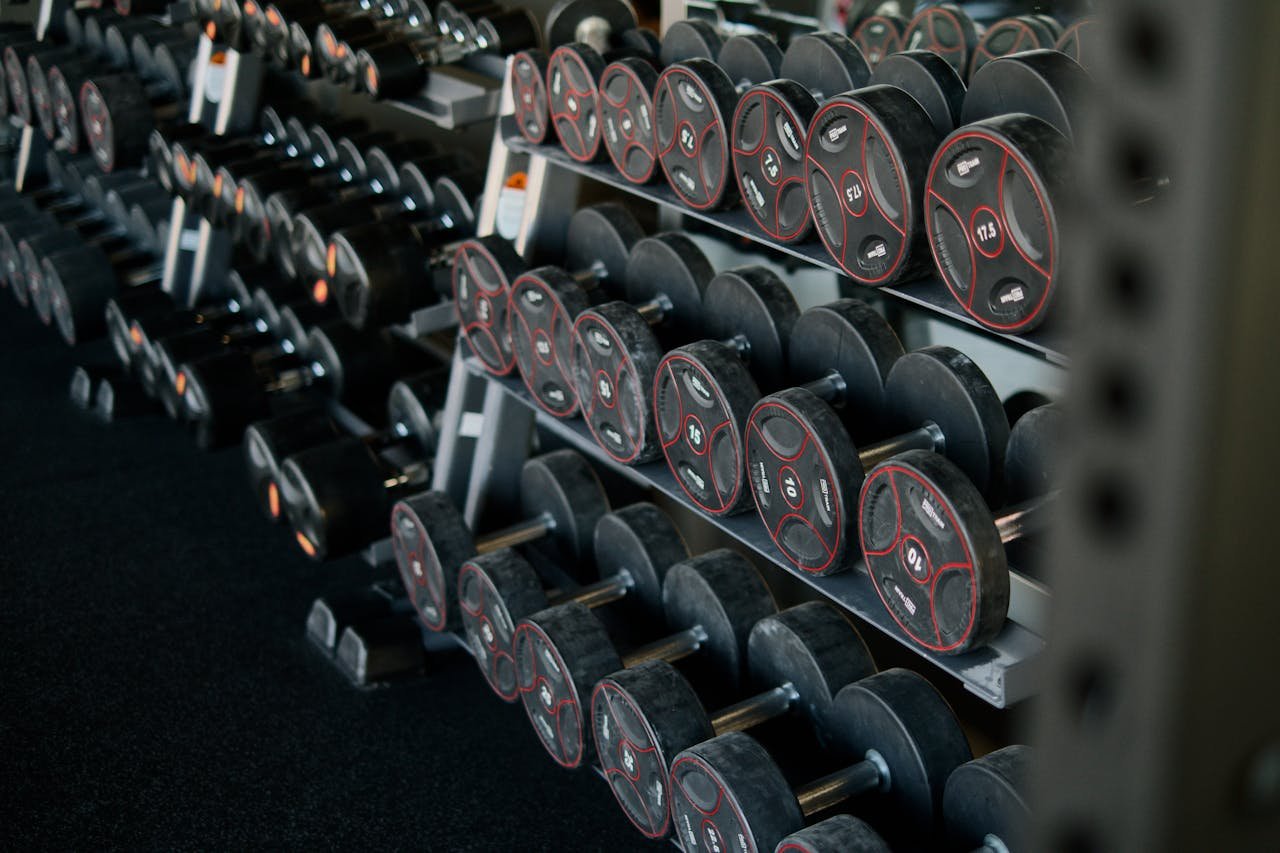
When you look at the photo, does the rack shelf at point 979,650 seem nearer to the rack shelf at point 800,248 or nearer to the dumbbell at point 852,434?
the dumbbell at point 852,434

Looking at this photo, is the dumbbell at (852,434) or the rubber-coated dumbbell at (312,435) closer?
the dumbbell at (852,434)

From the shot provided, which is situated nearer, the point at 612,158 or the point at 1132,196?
the point at 1132,196

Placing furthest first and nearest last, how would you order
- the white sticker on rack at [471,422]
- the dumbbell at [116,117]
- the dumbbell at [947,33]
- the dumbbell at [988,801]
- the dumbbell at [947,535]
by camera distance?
the dumbbell at [116,117] → the white sticker on rack at [471,422] → the dumbbell at [947,33] → the dumbbell at [988,801] → the dumbbell at [947,535]

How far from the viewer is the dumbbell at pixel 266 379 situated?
9.21 feet

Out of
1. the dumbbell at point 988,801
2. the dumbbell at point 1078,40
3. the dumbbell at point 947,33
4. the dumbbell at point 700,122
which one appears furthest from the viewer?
the dumbbell at point 947,33

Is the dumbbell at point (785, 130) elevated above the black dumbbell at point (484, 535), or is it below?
above

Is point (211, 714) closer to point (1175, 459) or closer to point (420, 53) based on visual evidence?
point (420, 53)

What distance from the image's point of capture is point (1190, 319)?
0.19 metres

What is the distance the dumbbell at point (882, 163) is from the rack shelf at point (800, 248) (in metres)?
0.03

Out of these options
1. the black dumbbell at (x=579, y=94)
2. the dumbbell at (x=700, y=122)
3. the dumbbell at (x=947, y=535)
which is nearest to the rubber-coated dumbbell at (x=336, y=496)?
the black dumbbell at (x=579, y=94)

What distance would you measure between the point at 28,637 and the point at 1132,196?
8.78ft

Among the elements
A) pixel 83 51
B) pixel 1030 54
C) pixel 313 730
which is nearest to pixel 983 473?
pixel 1030 54

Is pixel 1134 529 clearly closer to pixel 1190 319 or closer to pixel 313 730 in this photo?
pixel 1190 319

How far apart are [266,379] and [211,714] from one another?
0.90 metres
